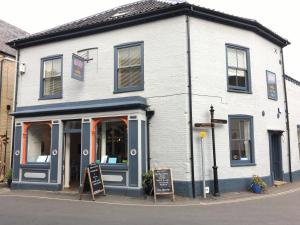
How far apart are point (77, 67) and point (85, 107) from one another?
1.99 meters

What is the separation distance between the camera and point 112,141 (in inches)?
529

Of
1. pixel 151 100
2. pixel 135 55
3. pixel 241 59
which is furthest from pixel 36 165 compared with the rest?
pixel 241 59

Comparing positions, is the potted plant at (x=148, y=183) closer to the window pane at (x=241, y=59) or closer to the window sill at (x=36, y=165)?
the window sill at (x=36, y=165)

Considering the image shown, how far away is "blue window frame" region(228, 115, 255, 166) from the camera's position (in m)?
13.2

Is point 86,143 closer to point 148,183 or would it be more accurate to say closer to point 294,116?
point 148,183

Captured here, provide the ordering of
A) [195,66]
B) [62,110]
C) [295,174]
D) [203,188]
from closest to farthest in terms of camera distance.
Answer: [203,188] → [195,66] → [62,110] → [295,174]

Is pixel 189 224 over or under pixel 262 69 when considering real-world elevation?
under

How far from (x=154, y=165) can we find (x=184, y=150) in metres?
1.36

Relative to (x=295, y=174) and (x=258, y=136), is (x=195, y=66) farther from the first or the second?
(x=295, y=174)

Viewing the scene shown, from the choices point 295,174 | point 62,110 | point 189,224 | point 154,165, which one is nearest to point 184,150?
point 154,165

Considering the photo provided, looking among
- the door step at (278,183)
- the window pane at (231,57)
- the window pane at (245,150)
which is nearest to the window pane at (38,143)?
the window pane at (245,150)

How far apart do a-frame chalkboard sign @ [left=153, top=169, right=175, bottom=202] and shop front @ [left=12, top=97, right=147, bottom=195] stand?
29.3 inches

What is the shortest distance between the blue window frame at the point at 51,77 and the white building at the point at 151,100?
0.16 feet

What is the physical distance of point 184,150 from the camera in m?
12.0
